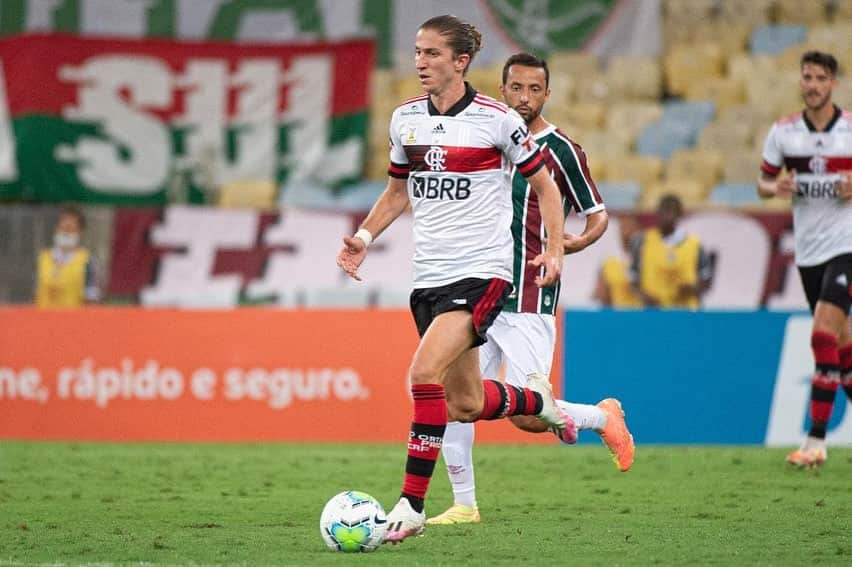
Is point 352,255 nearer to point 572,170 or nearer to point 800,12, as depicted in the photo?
point 572,170

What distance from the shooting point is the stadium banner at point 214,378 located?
12.7 metres

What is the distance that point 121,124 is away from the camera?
1780 cm

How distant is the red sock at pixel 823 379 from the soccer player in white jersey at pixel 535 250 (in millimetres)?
2561

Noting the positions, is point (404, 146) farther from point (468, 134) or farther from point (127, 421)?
point (127, 421)

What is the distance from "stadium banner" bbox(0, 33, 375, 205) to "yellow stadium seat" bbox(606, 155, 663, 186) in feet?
9.55

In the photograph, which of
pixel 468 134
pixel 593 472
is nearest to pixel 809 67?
pixel 593 472

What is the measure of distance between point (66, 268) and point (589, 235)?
8282 mm

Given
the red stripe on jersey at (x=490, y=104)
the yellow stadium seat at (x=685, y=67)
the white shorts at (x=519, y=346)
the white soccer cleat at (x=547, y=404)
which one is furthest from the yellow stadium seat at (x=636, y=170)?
the red stripe on jersey at (x=490, y=104)

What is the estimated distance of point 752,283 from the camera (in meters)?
16.3

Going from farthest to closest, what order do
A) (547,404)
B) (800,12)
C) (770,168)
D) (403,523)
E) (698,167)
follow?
1. (800,12)
2. (698,167)
3. (770,168)
4. (547,404)
5. (403,523)

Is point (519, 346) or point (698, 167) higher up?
point (698, 167)

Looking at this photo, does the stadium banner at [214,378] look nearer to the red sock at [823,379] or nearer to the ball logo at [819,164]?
the red sock at [823,379]

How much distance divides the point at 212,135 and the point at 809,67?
9.39 metres

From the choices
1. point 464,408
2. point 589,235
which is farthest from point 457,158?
point 589,235
